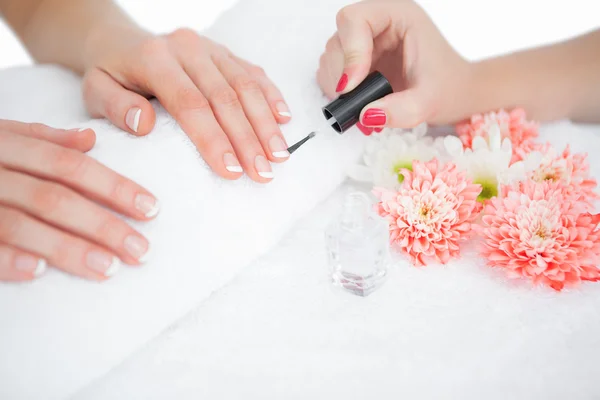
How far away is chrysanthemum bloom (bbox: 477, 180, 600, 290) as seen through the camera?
2.13ft

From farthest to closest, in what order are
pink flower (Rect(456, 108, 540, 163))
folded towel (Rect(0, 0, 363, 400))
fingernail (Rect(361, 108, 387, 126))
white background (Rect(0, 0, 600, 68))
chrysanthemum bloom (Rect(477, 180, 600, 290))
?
white background (Rect(0, 0, 600, 68)) < pink flower (Rect(456, 108, 540, 163)) < fingernail (Rect(361, 108, 387, 126)) < chrysanthemum bloom (Rect(477, 180, 600, 290)) < folded towel (Rect(0, 0, 363, 400))

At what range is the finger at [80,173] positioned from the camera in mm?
612

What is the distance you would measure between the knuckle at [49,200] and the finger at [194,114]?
0.18 m

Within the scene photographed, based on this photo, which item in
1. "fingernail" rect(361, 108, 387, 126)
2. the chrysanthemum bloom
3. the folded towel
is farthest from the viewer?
"fingernail" rect(361, 108, 387, 126)

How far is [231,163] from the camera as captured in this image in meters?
0.69

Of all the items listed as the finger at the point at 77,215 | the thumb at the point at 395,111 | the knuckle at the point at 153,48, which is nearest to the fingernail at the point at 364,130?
the thumb at the point at 395,111

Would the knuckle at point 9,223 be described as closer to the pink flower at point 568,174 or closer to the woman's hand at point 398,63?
the woman's hand at point 398,63

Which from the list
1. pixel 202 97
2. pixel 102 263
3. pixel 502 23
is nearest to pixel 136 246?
pixel 102 263

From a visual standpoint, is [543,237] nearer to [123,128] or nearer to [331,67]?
[331,67]

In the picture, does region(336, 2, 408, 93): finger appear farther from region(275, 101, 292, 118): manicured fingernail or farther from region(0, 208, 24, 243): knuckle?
region(0, 208, 24, 243): knuckle

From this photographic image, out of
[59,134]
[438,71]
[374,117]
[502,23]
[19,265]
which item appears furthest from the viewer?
[502,23]

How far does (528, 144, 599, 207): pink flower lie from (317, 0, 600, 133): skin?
20 centimetres

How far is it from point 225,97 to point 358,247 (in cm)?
29

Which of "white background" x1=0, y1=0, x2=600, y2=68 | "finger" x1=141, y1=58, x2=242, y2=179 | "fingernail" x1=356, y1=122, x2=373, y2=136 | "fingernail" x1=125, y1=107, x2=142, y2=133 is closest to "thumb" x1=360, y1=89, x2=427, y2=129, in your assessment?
"fingernail" x1=356, y1=122, x2=373, y2=136
